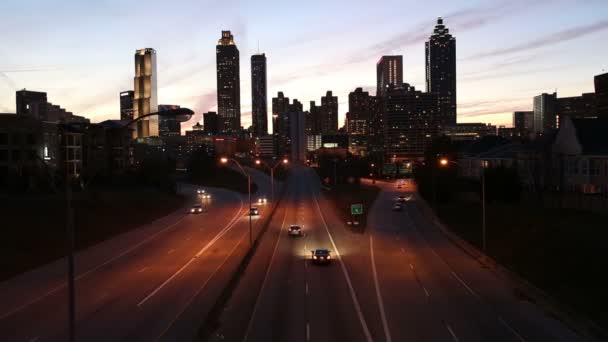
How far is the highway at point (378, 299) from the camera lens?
64.4 feet

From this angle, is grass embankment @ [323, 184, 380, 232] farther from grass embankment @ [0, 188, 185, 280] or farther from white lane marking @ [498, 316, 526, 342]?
white lane marking @ [498, 316, 526, 342]

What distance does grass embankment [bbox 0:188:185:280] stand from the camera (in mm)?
35125

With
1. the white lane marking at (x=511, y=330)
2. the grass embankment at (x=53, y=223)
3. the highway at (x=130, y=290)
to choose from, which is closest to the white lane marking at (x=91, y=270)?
the highway at (x=130, y=290)

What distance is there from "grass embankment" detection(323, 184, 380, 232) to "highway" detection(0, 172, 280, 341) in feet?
54.1

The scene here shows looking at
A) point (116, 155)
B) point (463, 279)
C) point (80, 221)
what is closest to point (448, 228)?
point (463, 279)

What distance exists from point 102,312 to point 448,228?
3776 centimetres

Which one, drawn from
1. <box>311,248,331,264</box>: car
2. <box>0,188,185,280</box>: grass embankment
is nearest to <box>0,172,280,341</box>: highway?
<box>0,188,185,280</box>: grass embankment

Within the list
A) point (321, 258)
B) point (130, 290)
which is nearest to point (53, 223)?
point (130, 290)

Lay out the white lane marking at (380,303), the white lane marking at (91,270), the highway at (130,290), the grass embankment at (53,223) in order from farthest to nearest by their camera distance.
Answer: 1. the grass embankment at (53,223)
2. the white lane marking at (91,270)
3. the highway at (130,290)
4. the white lane marking at (380,303)

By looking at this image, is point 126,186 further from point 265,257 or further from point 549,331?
point 549,331

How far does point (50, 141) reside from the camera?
8538cm

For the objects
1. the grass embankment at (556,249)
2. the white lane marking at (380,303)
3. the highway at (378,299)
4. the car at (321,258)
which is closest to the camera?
the white lane marking at (380,303)

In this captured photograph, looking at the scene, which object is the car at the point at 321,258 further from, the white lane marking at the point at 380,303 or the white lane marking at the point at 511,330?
the white lane marking at the point at 511,330

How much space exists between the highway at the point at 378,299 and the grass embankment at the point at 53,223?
1545 cm
